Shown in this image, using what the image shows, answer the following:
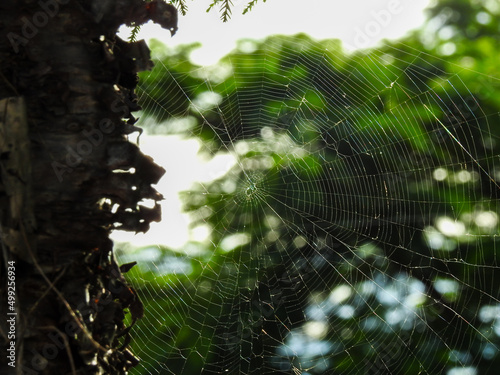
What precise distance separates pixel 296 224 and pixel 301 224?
57mm

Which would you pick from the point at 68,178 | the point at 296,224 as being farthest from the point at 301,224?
the point at 68,178

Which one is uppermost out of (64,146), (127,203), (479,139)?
(479,139)

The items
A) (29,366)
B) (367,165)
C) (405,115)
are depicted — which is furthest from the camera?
(405,115)

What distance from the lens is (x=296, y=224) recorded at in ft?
19.6

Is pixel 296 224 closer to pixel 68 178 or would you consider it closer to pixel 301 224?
pixel 301 224

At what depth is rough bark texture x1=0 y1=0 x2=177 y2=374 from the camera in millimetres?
1184

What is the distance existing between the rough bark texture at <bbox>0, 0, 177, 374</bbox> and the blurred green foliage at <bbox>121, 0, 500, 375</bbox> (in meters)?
2.90

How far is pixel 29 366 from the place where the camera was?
1.15m

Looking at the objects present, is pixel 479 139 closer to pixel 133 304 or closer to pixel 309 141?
pixel 309 141

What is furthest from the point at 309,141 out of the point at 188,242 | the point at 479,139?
the point at 479,139

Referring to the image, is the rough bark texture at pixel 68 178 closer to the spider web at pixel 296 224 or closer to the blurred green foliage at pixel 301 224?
the blurred green foliage at pixel 301 224

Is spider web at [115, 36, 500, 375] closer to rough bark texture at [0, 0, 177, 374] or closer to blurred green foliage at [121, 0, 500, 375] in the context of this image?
blurred green foliage at [121, 0, 500, 375]

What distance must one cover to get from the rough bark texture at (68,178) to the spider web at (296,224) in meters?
3.05

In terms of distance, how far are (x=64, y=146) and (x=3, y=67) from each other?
0.24 m
